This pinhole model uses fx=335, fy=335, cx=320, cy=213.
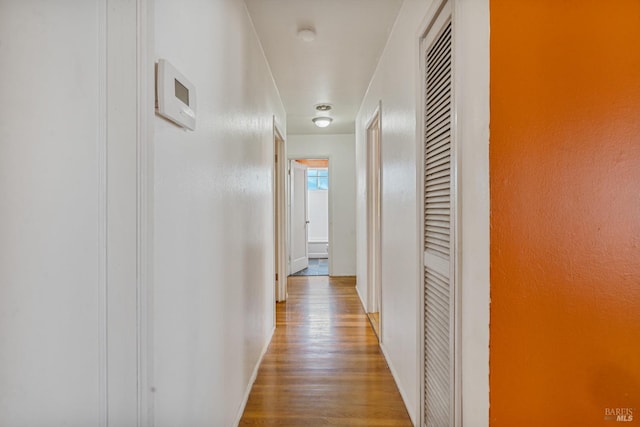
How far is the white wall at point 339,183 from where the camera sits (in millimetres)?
5875

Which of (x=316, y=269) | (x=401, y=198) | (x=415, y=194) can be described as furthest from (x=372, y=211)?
(x=316, y=269)

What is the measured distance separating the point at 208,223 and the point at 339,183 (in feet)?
15.0

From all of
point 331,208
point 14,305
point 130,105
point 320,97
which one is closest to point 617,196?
point 130,105

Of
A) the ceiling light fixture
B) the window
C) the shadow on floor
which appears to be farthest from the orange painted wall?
the window

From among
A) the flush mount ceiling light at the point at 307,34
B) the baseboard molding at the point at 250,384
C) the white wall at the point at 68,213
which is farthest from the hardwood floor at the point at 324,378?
the flush mount ceiling light at the point at 307,34

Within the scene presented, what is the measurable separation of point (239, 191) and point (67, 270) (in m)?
1.26

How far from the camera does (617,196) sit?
98cm

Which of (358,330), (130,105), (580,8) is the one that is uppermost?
(580,8)

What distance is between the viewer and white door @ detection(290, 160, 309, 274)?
20.7ft

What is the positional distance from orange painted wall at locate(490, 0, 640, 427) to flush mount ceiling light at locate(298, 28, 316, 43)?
5.46ft

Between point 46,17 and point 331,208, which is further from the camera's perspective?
point 331,208

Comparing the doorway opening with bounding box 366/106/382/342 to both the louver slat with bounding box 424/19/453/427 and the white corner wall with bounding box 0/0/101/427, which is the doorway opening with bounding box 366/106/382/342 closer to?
the louver slat with bounding box 424/19/453/427

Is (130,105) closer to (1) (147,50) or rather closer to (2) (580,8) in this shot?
(1) (147,50)

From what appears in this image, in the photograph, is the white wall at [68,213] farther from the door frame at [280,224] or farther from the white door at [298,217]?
the white door at [298,217]
